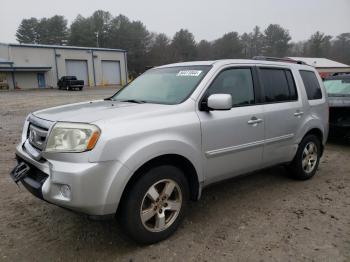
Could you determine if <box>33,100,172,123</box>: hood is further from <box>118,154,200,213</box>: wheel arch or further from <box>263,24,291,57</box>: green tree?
<box>263,24,291,57</box>: green tree

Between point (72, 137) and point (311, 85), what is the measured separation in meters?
3.93

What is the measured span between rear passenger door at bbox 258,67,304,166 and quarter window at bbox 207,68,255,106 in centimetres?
24

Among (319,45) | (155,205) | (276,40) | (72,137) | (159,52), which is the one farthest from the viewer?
(276,40)

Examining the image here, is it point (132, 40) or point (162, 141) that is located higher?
point (132, 40)

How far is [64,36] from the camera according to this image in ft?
283

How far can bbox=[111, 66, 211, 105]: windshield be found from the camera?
3775 millimetres

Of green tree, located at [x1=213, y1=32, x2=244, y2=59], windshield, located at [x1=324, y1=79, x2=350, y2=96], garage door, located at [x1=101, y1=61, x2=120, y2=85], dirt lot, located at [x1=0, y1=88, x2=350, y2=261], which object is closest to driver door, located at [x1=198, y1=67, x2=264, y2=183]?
dirt lot, located at [x1=0, y1=88, x2=350, y2=261]

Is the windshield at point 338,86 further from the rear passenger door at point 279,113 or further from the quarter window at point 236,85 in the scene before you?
the quarter window at point 236,85

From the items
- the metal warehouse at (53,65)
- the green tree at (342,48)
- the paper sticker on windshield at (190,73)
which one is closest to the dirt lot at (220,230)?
the paper sticker on windshield at (190,73)

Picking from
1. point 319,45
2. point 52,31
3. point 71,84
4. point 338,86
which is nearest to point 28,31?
point 52,31

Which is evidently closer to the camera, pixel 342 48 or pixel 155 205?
pixel 155 205

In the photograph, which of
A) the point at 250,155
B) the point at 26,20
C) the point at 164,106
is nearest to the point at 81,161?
the point at 164,106

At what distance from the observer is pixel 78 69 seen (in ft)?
167

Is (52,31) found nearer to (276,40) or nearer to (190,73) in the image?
(276,40)
